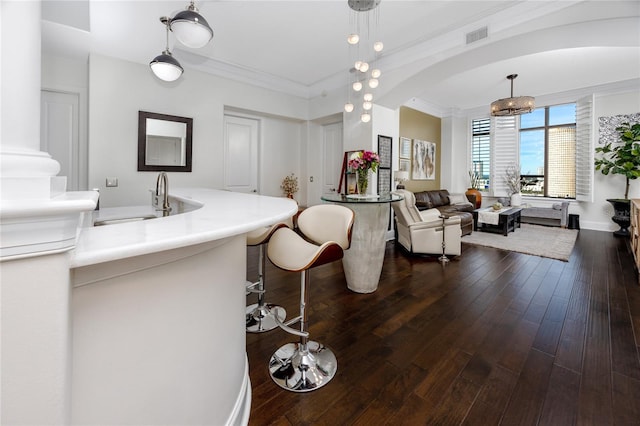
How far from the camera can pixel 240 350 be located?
139 cm

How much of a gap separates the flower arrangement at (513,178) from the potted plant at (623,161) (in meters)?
1.56

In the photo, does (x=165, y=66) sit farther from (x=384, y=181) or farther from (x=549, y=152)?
(x=549, y=152)

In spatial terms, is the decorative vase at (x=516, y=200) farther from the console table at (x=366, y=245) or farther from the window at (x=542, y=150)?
the console table at (x=366, y=245)

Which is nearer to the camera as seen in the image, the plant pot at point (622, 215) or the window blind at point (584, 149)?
the plant pot at point (622, 215)

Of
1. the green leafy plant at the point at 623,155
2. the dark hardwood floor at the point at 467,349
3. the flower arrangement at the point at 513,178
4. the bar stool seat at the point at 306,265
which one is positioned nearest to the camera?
the dark hardwood floor at the point at 467,349

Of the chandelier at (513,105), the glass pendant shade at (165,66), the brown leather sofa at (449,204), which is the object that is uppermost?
the chandelier at (513,105)

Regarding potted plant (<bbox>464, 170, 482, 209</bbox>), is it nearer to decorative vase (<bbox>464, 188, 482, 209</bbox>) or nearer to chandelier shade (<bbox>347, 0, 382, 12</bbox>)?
decorative vase (<bbox>464, 188, 482, 209</bbox>)

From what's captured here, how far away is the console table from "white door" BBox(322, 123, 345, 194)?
9.96 feet

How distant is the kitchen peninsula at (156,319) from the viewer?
731mm

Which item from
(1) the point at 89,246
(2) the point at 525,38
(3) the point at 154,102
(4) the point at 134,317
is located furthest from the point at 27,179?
(2) the point at 525,38

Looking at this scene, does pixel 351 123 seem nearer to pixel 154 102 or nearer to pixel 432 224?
pixel 432 224

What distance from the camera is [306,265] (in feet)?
4.95

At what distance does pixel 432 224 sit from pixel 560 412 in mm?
2913

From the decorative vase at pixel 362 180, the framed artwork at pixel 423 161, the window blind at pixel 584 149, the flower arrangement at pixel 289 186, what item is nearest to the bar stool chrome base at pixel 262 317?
the decorative vase at pixel 362 180
